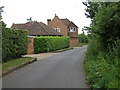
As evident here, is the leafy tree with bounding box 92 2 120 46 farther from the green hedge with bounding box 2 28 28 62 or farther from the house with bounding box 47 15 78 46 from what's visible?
the house with bounding box 47 15 78 46

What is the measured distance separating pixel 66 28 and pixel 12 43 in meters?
36.5

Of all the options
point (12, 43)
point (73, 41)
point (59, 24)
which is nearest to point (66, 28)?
point (59, 24)

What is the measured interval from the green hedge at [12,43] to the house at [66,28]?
33.1 m

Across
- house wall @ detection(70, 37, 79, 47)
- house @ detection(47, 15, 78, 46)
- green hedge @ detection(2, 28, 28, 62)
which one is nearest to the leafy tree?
green hedge @ detection(2, 28, 28, 62)

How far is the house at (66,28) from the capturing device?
4934 centimetres

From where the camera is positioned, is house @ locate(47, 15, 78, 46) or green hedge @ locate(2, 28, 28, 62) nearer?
green hedge @ locate(2, 28, 28, 62)

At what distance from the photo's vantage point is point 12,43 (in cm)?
1345

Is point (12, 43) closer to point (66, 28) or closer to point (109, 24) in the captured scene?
point (109, 24)

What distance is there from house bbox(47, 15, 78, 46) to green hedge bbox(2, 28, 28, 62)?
109 ft

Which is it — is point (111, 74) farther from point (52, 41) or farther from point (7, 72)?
point (52, 41)

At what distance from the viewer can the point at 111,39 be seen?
8492 millimetres

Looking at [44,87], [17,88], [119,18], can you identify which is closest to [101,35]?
[119,18]

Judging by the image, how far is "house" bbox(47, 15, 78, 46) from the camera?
4934 centimetres

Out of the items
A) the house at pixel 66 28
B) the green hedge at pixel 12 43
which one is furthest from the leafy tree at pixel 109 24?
the house at pixel 66 28
